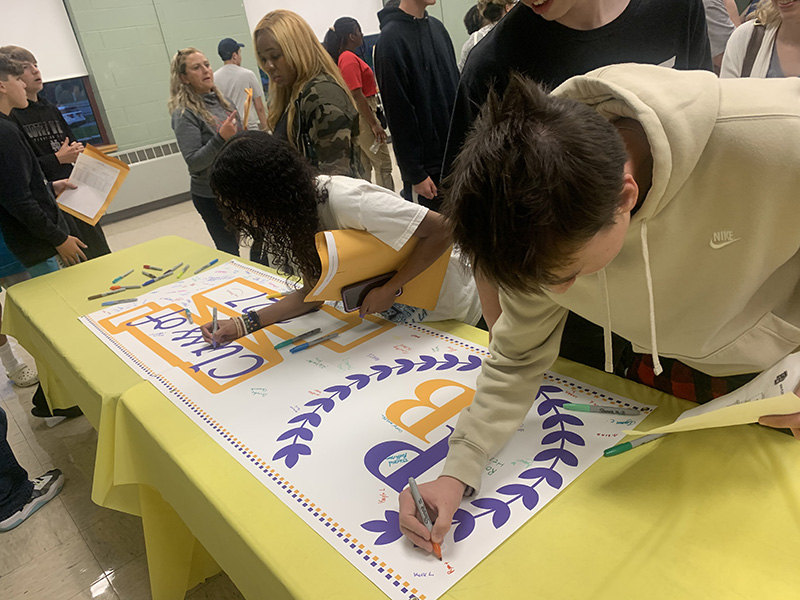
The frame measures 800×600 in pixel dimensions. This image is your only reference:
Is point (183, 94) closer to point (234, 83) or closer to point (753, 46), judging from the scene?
point (234, 83)

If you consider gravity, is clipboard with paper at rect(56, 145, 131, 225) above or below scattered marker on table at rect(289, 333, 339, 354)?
above

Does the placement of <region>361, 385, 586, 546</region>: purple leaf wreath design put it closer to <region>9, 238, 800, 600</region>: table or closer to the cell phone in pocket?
<region>9, 238, 800, 600</region>: table

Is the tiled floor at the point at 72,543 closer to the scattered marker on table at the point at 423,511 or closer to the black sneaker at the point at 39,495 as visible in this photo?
the black sneaker at the point at 39,495

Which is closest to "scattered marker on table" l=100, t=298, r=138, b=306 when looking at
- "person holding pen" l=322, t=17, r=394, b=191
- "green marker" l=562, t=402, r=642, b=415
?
"green marker" l=562, t=402, r=642, b=415

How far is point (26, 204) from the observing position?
1983 mm

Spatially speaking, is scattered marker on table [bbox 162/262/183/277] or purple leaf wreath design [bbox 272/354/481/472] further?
scattered marker on table [bbox 162/262/183/277]

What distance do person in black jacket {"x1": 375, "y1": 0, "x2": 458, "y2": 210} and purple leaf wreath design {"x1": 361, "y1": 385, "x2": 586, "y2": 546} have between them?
1362 millimetres

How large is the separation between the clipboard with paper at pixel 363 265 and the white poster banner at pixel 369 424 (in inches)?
3.4

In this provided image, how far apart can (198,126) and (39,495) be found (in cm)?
156

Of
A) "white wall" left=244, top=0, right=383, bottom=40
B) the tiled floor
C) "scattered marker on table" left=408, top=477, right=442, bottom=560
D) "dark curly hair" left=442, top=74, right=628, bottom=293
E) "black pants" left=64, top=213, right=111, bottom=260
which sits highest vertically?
"white wall" left=244, top=0, right=383, bottom=40

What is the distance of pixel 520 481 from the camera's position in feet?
2.44

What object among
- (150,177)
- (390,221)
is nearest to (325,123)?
(390,221)

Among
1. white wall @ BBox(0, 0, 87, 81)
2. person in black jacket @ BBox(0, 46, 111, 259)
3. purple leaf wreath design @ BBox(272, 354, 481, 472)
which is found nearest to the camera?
purple leaf wreath design @ BBox(272, 354, 481, 472)

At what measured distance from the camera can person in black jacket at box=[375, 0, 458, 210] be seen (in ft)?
6.86
